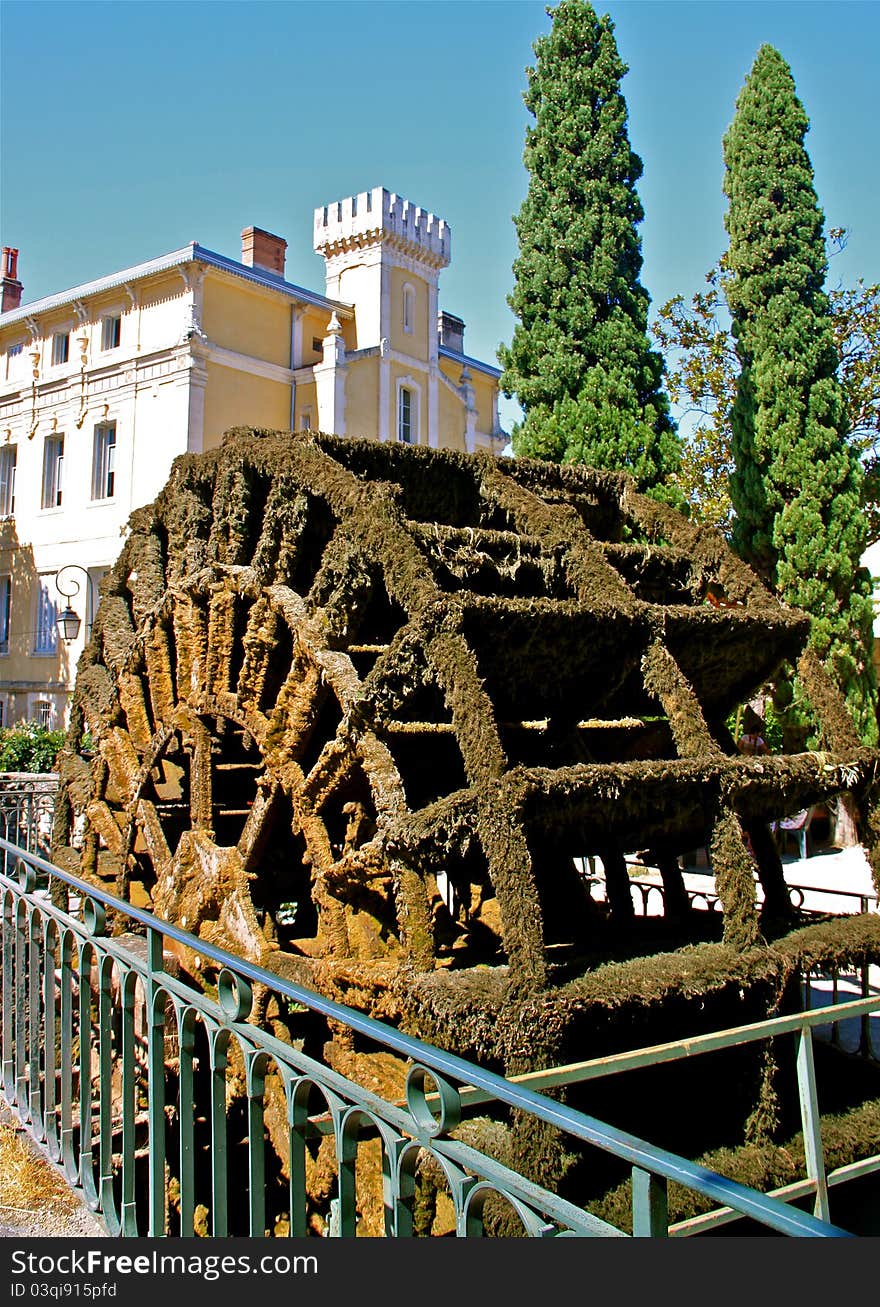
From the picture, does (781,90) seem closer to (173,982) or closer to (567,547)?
(567,547)

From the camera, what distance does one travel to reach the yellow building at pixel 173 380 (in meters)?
19.1

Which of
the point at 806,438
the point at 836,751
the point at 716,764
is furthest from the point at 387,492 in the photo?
the point at 806,438

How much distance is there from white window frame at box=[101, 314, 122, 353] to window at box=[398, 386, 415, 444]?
5.81 m

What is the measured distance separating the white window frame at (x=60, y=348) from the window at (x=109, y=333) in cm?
146

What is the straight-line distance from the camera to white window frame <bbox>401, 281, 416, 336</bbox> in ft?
72.0

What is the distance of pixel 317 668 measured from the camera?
177 inches

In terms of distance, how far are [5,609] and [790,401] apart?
16966 mm

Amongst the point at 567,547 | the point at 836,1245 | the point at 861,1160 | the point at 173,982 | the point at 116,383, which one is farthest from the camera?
the point at 116,383

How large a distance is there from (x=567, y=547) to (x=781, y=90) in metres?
11.5

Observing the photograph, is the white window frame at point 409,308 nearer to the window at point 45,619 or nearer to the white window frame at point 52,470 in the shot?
the white window frame at point 52,470

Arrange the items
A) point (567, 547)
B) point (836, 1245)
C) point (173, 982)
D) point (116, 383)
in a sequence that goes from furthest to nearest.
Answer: point (116, 383) → point (567, 547) → point (173, 982) → point (836, 1245)

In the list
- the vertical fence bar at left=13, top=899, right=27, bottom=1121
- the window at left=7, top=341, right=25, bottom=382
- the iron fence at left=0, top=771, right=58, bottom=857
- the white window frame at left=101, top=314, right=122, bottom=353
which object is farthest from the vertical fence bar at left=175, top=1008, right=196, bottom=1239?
the window at left=7, top=341, right=25, bottom=382

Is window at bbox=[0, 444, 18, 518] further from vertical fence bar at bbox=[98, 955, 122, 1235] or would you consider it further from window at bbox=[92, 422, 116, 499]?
vertical fence bar at bbox=[98, 955, 122, 1235]

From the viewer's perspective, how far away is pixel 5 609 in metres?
22.4
